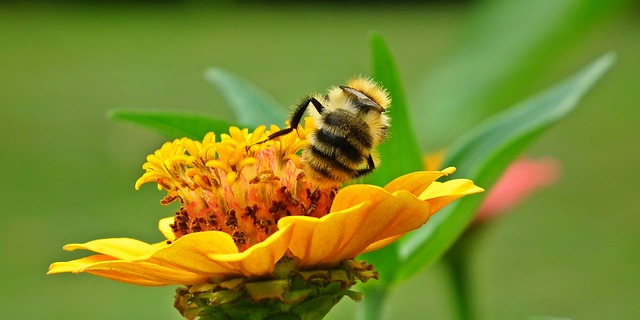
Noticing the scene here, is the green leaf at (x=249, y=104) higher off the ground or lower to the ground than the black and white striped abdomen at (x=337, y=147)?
higher

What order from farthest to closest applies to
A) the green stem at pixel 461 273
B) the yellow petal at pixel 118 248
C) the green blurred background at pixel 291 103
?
the green blurred background at pixel 291 103 → the green stem at pixel 461 273 → the yellow petal at pixel 118 248

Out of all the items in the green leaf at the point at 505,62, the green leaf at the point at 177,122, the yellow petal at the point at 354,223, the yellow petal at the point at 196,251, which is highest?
the green leaf at the point at 505,62

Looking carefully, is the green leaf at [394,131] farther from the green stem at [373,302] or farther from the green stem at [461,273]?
the green stem at [461,273]

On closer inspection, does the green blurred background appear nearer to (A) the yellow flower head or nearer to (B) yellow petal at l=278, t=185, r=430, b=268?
(A) the yellow flower head

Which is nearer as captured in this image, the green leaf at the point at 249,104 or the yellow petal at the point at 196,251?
the yellow petal at the point at 196,251

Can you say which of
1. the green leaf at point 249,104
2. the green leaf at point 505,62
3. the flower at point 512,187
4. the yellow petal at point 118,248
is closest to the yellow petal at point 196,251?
the yellow petal at point 118,248
